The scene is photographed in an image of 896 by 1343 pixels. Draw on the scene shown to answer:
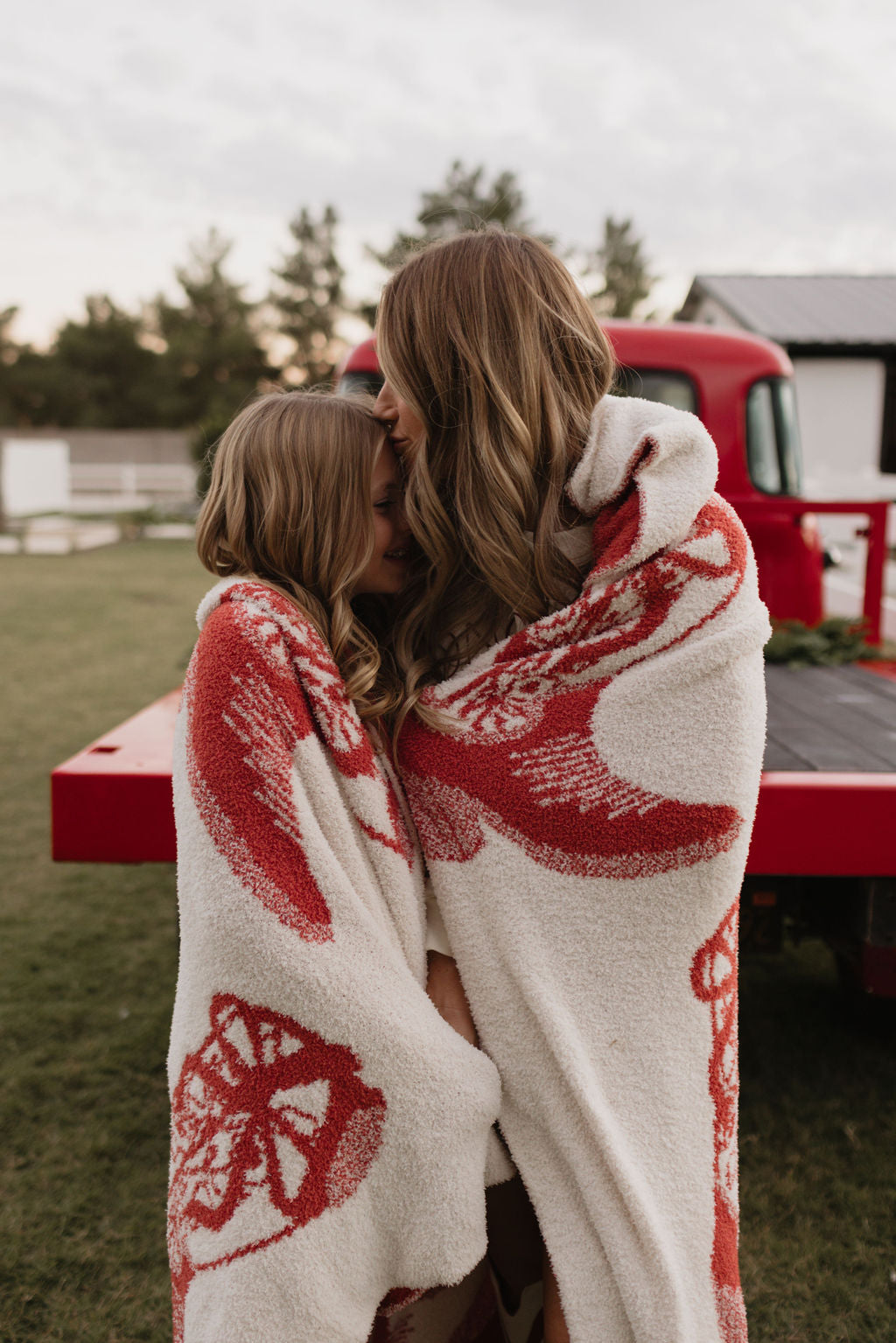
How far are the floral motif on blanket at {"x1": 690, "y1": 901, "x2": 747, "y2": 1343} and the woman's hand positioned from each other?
29 cm

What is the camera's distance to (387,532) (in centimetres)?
149

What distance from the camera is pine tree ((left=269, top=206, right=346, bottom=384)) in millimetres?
49219

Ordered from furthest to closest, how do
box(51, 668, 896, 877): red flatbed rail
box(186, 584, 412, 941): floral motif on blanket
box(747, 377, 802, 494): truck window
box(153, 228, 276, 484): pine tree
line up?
box(153, 228, 276, 484): pine tree → box(747, 377, 802, 494): truck window → box(51, 668, 896, 877): red flatbed rail → box(186, 584, 412, 941): floral motif on blanket

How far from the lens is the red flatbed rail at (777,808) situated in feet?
6.66

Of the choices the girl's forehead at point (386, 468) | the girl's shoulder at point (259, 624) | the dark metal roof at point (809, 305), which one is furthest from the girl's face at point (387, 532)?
the dark metal roof at point (809, 305)

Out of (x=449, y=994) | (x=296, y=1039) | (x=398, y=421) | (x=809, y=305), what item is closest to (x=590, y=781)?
(x=449, y=994)

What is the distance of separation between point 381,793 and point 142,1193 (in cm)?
169

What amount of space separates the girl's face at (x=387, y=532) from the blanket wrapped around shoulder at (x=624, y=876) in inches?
9.7

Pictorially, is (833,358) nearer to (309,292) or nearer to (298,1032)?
(298,1032)

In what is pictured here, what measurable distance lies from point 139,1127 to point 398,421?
2078mm

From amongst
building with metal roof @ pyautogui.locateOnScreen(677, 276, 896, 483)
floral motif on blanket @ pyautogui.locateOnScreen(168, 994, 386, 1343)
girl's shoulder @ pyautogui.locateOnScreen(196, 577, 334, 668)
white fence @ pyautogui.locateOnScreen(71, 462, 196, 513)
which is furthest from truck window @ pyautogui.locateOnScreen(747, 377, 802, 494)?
white fence @ pyautogui.locateOnScreen(71, 462, 196, 513)

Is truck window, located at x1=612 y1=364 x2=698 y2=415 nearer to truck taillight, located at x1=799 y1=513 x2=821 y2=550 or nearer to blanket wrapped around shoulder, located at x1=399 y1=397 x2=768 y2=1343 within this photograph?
truck taillight, located at x1=799 y1=513 x2=821 y2=550

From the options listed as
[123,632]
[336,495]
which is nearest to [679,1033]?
[336,495]

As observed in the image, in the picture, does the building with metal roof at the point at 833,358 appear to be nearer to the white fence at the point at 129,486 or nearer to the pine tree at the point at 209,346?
the white fence at the point at 129,486
